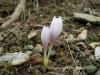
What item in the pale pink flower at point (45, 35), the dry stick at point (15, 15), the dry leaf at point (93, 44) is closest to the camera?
the pale pink flower at point (45, 35)

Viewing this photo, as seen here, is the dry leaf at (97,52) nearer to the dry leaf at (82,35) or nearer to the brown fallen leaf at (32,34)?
the dry leaf at (82,35)

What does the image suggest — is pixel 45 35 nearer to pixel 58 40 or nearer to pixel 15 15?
pixel 58 40

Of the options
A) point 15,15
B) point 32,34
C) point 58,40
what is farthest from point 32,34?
point 15,15

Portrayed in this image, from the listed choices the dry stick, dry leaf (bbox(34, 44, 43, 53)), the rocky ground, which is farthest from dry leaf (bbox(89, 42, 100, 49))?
→ the dry stick

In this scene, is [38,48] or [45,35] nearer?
[45,35]

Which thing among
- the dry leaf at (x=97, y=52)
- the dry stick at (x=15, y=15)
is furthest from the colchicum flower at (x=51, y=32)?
the dry stick at (x=15, y=15)

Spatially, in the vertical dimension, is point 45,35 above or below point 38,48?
above

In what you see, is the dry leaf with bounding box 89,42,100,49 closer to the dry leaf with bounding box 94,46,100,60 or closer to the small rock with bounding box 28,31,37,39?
the dry leaf with bounding box 94,46,100,60

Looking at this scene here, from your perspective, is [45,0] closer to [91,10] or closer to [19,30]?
[91,10]

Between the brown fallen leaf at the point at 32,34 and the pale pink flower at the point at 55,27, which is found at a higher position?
the pale pink flower at the point at 55,27

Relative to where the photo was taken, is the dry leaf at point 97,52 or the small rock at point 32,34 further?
Result: the small rock at point 32,34

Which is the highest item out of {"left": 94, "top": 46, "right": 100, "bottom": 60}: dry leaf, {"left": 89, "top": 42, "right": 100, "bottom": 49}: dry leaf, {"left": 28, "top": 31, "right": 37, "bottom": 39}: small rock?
{"left": 28, "top": 31, "right": 37, "bottom": 39}: small rock
